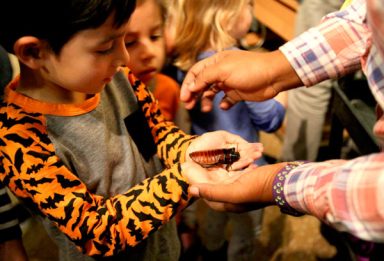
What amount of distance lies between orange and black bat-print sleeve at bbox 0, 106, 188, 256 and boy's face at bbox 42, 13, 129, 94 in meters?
0.10

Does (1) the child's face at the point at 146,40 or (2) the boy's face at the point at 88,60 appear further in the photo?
(1) the child's face at the point at 146,40

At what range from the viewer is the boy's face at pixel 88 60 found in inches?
27.7

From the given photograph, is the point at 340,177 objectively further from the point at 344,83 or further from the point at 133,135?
the point at 344,83

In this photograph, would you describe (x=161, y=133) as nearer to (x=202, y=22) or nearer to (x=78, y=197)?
(x=78, y=197)

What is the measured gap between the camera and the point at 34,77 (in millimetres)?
774

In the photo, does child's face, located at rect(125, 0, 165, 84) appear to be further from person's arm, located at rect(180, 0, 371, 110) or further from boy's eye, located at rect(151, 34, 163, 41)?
person's arm, located at rect(180, 0, 371, 110)

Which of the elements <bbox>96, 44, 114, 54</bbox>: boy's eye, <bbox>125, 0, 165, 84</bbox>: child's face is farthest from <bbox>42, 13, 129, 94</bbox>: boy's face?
<bbox>125, 0, 165, 84</bbox>: child's face

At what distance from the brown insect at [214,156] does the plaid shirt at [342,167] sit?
164mm

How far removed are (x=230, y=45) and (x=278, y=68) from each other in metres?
0.28

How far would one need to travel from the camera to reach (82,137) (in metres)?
0.80

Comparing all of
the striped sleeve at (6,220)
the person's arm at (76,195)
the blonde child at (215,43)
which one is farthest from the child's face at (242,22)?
the striped sleeve at (6,220)

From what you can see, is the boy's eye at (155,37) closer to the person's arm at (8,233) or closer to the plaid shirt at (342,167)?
the plaid shirt at (342,167)

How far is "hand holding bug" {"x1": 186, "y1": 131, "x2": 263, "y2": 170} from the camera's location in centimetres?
85

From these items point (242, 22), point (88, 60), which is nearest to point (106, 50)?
point (88, 60)
